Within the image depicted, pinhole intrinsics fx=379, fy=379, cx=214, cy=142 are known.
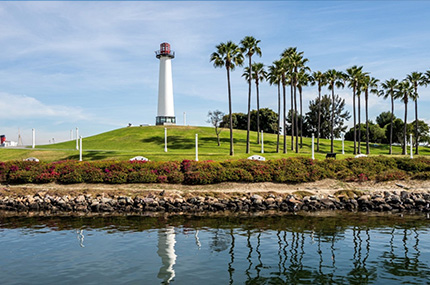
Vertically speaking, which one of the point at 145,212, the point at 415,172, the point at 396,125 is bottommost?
the point at 145,212

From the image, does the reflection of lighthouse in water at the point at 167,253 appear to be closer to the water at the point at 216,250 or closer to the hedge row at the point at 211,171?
the water at the point at 216,250

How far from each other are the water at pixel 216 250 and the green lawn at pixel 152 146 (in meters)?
26.0

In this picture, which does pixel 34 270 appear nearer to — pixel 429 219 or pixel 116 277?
pixel 116 277

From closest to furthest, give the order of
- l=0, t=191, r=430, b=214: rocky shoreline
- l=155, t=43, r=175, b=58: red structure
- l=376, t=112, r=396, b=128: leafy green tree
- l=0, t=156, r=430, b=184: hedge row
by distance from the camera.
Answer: l=0, t=191, r=430, b=214: rocky shoreline < l=0, t=156, r=430, b=184: hedge row < l=155, t=43, r=175, b=58: red structure < l=376, t=112, r=396, b=128: leafy green tree

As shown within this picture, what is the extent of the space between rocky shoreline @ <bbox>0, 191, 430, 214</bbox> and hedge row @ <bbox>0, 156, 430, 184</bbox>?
3937 mm

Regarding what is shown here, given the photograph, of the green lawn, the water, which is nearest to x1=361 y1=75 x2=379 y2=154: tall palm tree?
the green lawn

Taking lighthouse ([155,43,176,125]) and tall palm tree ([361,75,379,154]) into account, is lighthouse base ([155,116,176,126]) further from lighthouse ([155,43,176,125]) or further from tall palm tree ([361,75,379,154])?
tall palm tree ([361,75,379,154])

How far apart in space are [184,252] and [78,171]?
21.2 m

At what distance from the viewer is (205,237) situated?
A: 768 inches

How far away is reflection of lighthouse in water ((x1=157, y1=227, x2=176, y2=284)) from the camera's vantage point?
1352 cm

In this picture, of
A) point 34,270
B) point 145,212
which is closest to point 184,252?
point 34,270

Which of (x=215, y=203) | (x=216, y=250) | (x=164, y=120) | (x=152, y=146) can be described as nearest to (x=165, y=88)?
(x=164, y=120)

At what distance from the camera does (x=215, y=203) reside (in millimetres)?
28828

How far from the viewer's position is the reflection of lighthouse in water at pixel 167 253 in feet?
44.3
